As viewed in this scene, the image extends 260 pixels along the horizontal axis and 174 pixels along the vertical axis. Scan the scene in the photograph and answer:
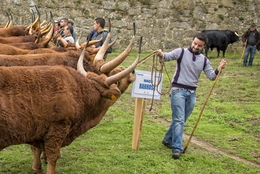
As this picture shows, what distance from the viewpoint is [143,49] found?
2141 cm

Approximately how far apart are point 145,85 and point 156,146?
1166 mm

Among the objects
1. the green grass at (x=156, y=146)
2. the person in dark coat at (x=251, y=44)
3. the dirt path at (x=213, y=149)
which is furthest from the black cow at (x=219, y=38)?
the dirt path at (x=213, y=149)

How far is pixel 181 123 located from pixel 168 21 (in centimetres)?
1530

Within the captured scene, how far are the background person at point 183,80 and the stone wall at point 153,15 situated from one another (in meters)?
13.4

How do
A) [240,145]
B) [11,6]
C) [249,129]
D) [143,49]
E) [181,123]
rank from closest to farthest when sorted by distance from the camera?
[181,123] → [240,145] → [249,129] → [11,6] → [143,49]

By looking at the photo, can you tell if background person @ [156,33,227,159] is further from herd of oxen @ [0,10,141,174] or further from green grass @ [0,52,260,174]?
Result: herd of oxen @ [0,10,141,174]

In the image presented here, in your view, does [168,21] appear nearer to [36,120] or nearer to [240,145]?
[240,145]

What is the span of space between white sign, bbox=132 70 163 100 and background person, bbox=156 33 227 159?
1.13 feet

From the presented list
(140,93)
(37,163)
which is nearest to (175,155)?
(140,93)

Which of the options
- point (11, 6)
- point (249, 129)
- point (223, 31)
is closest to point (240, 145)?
point (249, 129)

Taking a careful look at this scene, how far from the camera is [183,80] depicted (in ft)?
22.6

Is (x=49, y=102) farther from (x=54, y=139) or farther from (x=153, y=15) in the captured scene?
(x=153, y=15)

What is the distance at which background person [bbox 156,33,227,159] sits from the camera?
681 centimetres

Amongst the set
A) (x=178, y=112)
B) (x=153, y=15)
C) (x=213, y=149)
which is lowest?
(x=213, y=149)
